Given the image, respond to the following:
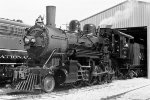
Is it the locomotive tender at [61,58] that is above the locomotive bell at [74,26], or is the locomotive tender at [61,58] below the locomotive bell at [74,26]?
below

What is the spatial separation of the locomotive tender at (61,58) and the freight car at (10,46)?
192 centimetres

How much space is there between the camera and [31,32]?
15.1 m

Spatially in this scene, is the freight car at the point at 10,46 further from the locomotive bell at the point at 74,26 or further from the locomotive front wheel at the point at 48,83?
the locomotive bell at the point at 74,26

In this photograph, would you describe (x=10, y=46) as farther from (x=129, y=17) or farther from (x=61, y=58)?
(x=129, y=17)

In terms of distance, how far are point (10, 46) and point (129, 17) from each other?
45.4 ft

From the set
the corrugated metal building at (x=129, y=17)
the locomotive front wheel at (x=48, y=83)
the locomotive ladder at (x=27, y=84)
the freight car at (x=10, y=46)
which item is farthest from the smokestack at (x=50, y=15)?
the corrugated metal building at (x=129, y=17)

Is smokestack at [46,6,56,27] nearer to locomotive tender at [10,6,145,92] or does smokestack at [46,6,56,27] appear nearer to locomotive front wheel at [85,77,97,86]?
locomotive tender at [10,6,145,92]

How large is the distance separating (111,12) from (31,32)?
14.7 m

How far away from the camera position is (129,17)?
2688cm

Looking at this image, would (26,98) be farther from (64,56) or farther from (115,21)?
(115,21)

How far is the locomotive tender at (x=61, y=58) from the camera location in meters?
13.6

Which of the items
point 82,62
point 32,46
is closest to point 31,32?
point 32,46

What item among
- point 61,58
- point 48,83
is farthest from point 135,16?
point 48,83

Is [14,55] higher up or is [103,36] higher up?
[103,36]
